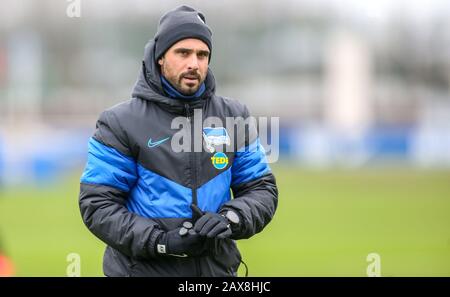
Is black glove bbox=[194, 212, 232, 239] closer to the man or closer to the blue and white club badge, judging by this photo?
the man

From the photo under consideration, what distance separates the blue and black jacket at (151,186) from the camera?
408cm

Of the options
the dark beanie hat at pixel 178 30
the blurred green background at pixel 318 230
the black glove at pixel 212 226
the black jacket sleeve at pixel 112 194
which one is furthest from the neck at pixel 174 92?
the blurred green background at pixel 318 230

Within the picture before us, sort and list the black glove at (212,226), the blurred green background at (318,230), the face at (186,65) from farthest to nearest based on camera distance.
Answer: the blurred green background at (318,230), the face at (186,65), the black glove at (212,226)

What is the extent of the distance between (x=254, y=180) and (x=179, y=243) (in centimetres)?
56

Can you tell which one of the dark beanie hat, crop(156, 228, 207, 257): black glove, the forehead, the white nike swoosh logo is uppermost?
the dark beanie hat

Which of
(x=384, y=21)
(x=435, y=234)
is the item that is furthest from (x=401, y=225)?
(x=384, y=21)

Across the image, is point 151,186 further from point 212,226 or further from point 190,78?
point 190,78

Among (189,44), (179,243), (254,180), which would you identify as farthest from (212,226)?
(189,44)

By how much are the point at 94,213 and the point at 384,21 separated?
40037 mm

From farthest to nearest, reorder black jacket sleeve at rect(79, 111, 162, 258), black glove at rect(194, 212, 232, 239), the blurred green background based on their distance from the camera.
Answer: the blurred green background < black jacket sleeve at rect(79, 111, 162, 258) < black glove at rect(194, 212, 232, 239)

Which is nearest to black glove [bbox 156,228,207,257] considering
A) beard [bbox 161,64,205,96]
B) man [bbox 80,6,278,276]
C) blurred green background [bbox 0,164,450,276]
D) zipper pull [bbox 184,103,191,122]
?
man [bbox 80,6,278,276]

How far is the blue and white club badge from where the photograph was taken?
4215 millimetres

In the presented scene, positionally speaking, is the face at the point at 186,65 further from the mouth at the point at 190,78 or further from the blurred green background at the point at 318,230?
the blurred green background at the point at 318,230

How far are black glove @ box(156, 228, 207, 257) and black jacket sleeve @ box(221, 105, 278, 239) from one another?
307 mm
